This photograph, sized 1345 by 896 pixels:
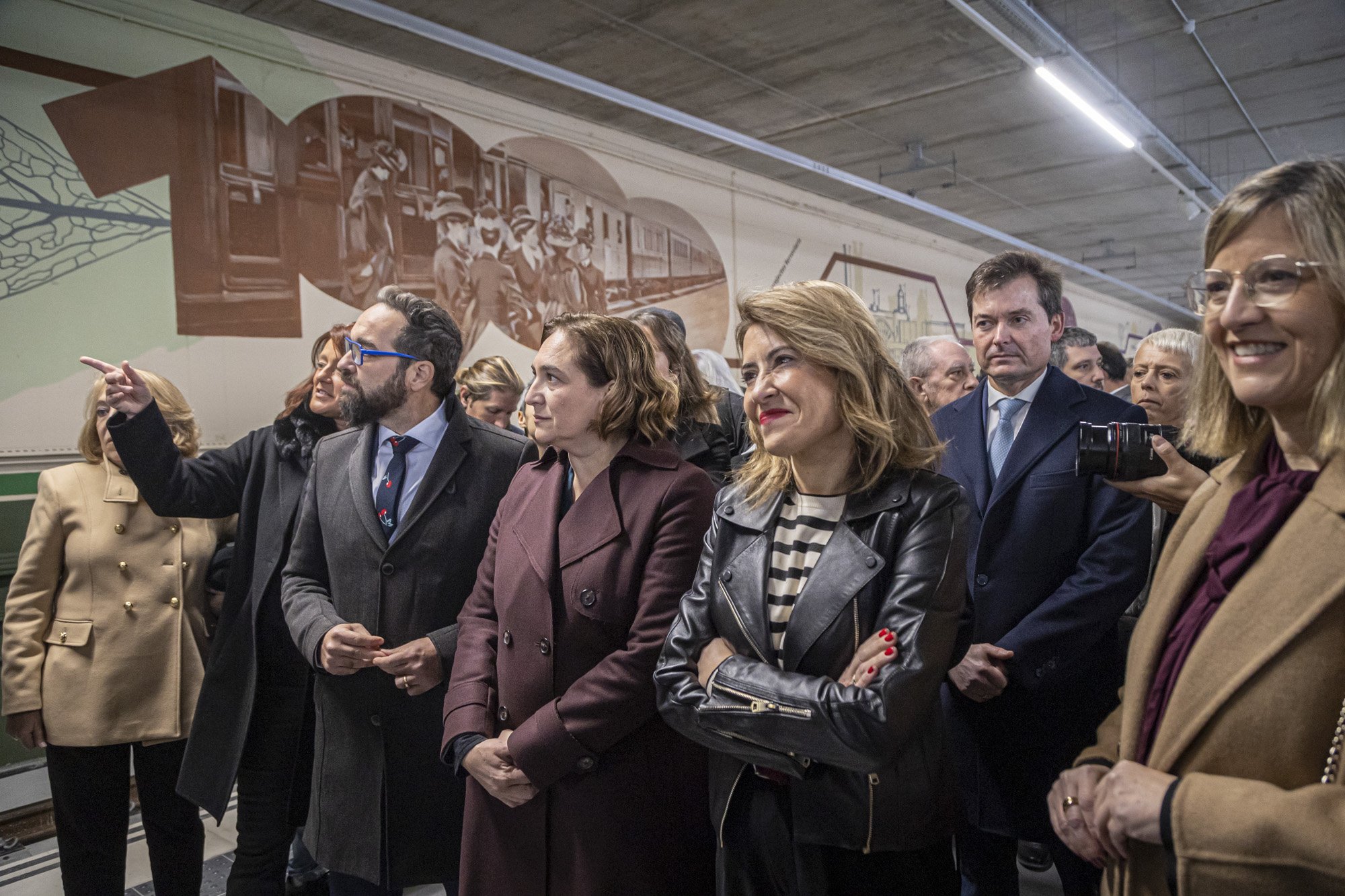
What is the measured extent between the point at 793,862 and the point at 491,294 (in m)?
5.32

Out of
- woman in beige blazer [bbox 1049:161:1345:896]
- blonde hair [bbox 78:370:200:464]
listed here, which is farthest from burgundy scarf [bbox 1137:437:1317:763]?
blonde hair [bbox 78:370:200:464]

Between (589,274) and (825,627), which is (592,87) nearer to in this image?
(589,274)

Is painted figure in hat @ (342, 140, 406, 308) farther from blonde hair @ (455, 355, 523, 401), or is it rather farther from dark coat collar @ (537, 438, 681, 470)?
dark coat collar @ (537, 438, 681, 470)

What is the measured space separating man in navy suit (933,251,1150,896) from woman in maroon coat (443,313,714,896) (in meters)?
0.77

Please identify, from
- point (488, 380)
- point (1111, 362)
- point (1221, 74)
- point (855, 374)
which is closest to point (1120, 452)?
point (855, 374)

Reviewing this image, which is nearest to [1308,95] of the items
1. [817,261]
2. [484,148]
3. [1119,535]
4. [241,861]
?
[817,261]

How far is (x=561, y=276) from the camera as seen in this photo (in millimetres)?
6789

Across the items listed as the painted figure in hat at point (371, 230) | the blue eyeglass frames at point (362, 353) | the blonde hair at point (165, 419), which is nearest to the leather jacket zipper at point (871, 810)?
the blue eyeglass frames at point (362, 353)

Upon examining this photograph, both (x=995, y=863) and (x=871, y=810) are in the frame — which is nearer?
(x=871, y=810)

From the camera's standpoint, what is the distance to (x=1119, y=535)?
2.15m

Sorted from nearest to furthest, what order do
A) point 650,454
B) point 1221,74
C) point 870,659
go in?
point 870,659, point 650,454, point 1221,74

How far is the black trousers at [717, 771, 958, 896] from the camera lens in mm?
1507

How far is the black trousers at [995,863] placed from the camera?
226 cm

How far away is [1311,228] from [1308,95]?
8.29 m
